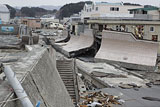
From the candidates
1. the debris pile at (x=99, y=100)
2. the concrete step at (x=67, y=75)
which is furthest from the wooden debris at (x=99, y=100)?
the concrete step at (x=67, y=75)

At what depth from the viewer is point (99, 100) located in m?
10.4

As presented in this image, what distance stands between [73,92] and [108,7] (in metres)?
29.7

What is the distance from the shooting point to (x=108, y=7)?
39.4 meters

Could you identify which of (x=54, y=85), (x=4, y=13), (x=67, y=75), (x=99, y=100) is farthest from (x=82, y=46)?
(x=54, y=85)

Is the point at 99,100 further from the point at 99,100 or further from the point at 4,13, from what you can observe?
the point at 4,13

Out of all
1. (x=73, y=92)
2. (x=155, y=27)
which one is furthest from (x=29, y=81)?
(x=155, y=27)

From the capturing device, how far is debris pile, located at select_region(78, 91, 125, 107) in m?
9.91

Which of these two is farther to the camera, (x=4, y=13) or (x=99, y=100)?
(x=4, y=13)

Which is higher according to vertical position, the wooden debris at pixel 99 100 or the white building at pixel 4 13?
the white building at pixel 4 13

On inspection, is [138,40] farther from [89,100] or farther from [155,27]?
[89,100]

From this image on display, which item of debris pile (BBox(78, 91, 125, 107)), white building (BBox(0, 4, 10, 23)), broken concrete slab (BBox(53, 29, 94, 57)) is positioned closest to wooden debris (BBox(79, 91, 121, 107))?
debris pile (BBox(78, 91, 125, 107))

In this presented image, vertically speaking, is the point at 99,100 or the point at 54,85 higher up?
the point at 54,85

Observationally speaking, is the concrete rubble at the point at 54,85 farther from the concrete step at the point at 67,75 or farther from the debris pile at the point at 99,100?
the concrete step at the point at 67,75

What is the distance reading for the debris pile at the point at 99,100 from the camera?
9.91 meters
